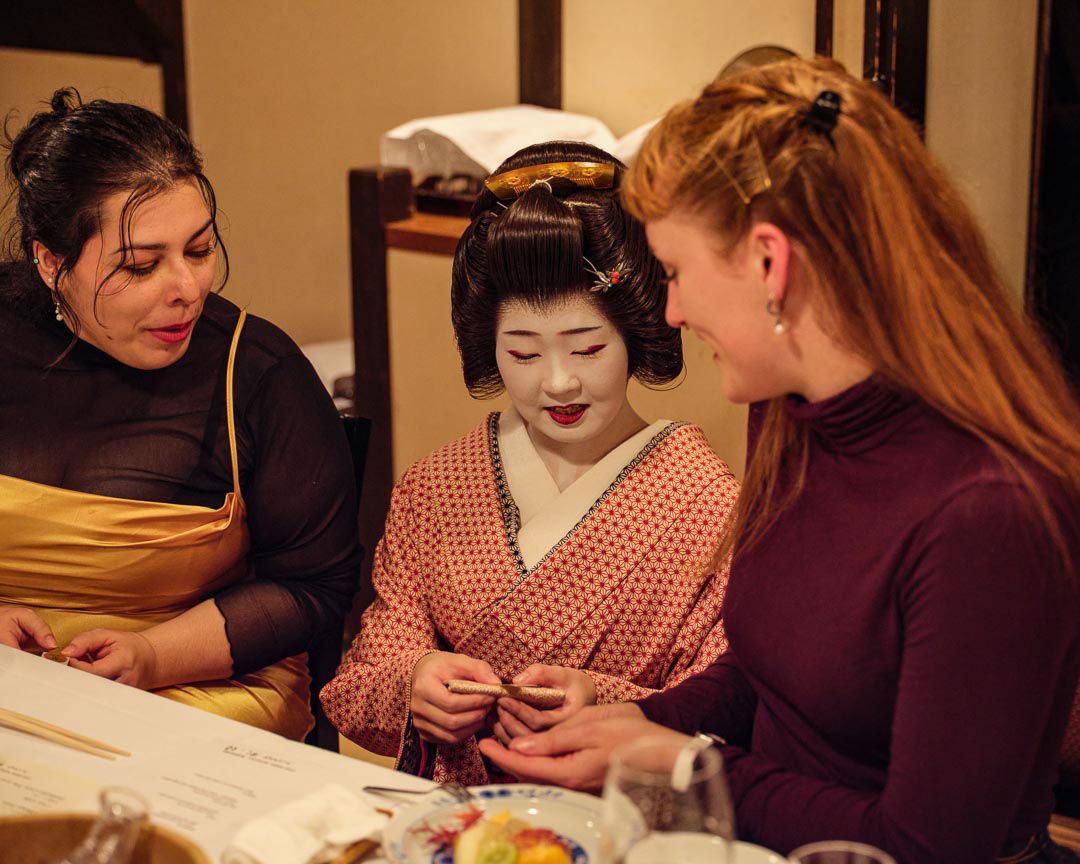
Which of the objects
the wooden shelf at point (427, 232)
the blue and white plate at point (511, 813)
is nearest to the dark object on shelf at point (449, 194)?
the wooden shelf at point (427, 232)

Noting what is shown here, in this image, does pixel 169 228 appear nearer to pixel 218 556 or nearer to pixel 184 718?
pixel 218 556

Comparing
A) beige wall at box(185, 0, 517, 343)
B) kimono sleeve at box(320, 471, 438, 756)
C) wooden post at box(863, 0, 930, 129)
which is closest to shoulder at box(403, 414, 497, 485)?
kimono sleeve at box(320, 471, 438, 756)

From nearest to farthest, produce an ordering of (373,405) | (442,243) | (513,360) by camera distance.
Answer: (513,360), (442,243), (373,405)

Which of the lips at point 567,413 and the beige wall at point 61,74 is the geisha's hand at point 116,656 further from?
the beige wall at point 61,74

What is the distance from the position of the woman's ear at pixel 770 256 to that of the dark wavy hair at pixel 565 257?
417 millimetres

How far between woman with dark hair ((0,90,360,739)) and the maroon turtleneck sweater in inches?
28.0

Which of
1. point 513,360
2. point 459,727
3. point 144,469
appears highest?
point 513,360

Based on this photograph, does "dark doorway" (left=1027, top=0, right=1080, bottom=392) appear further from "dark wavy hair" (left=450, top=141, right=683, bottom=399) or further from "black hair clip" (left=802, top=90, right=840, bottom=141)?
"black hair clip" (left=802, top=90, right=840, bottom=141)

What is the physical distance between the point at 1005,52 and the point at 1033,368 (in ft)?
4.54

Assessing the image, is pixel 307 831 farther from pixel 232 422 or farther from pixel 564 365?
pixel 232 422

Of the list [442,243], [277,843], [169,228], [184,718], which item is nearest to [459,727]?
[184,718]

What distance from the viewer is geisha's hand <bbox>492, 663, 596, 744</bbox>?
133cm

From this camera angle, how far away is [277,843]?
3.35 ft

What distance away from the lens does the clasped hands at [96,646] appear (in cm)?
152
